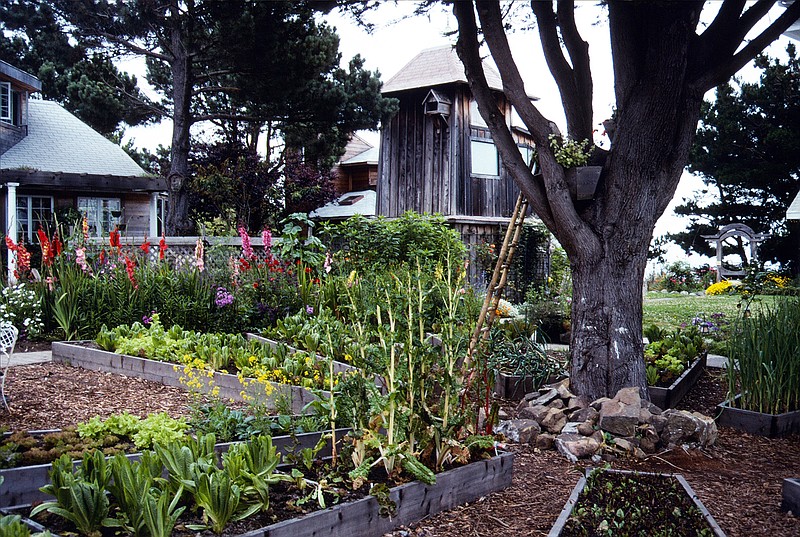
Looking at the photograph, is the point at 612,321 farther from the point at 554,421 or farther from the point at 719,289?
the point at 719,289

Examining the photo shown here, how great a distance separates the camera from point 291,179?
19.2 m

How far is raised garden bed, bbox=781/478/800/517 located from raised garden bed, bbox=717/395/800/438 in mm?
1550

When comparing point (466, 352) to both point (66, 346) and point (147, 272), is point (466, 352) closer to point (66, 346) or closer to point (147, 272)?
point (66, 346)

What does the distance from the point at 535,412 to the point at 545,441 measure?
36 cm

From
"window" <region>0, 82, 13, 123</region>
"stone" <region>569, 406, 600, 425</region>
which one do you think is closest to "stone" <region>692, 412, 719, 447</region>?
"stone" <region>569, 406, 600, 425</region>

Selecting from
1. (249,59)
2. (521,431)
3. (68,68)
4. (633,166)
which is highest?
(68,68)

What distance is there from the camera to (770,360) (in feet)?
16.8

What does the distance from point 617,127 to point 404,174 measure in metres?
12.4

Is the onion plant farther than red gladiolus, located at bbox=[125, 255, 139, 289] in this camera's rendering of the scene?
No

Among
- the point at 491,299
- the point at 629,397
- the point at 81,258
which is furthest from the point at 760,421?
the point at 81,258

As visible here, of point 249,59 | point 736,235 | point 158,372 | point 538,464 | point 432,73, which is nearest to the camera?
point 538,464

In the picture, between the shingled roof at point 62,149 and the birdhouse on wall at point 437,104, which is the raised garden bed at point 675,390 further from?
the shingled roof at point 62,149

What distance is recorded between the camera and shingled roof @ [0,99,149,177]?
17531 millimetres

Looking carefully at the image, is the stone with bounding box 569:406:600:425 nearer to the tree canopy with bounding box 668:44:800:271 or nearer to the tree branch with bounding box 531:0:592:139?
the tree branch with bounding box 531:0:592:139
